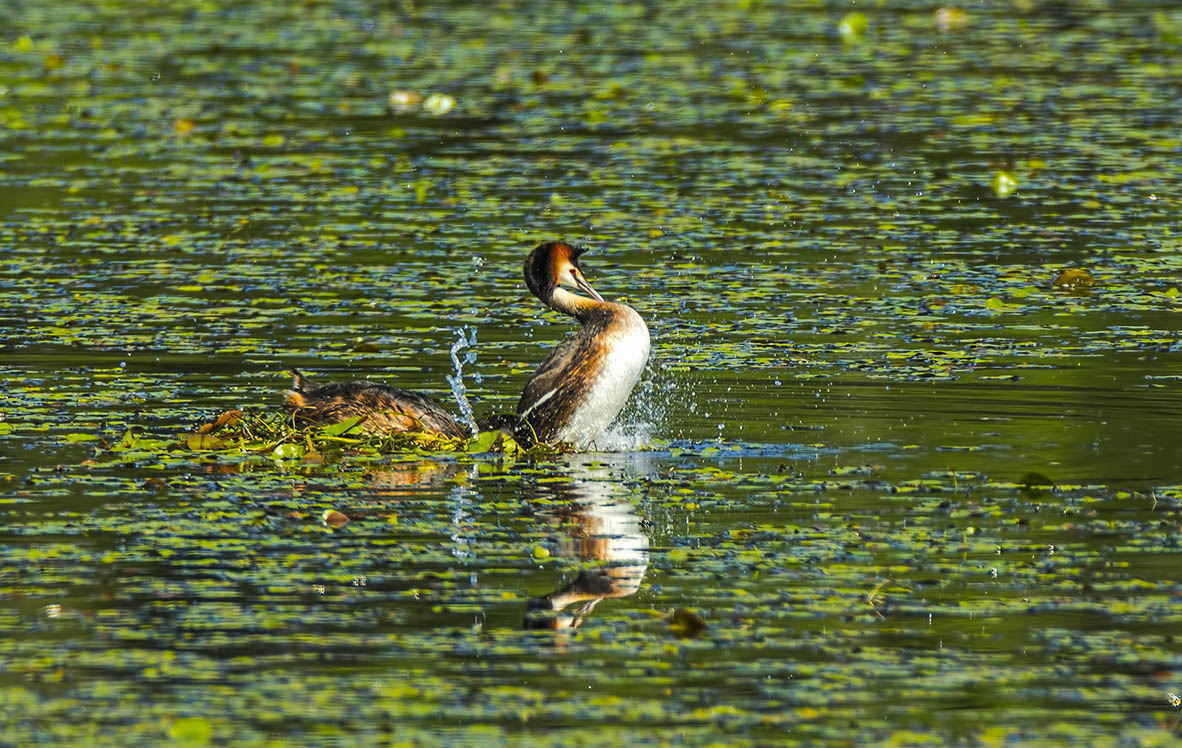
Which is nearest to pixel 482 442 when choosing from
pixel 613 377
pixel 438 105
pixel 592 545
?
pixel 613 377

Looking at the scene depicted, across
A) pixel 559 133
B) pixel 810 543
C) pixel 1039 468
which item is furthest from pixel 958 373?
pixel 559 133

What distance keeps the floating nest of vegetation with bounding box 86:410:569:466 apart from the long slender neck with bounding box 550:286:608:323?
0.97 m

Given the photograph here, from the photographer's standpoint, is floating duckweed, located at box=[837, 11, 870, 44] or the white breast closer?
the white breast

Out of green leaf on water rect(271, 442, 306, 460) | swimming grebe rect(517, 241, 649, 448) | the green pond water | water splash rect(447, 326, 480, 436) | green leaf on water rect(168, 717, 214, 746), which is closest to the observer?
green leaf on water rect(168, 717, 214, 746)

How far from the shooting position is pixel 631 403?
1273 centimetres

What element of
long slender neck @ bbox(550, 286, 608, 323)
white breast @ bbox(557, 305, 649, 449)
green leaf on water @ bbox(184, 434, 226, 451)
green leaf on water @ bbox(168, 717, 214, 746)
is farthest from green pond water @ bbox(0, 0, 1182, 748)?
long slender neck @ bbox(550, 286, 608, 323)

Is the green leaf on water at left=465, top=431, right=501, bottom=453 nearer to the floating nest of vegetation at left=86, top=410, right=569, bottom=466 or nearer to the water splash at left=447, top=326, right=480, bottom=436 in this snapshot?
the floating nest of vegetation at left=86, top=410, right=569, bottom=466

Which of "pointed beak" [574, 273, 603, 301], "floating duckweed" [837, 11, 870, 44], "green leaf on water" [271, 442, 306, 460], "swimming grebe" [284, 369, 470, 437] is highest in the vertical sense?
"floating duckweed" [837, 11, 870, 44]

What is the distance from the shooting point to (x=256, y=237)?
57.9ft

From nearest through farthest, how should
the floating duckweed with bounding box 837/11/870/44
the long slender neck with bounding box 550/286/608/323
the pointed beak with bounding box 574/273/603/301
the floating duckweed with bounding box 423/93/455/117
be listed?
1. the long slender neck with bounding box 550/286/608/323
2. the pointed beak with bounding box 574/273/603/301
3. the floating duckweed with bounding box 423/93/455/117
4. the floating duckweed with bounding box 837/11/870/44

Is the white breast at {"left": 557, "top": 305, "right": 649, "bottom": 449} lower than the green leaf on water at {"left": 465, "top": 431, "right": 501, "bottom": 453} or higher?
higher

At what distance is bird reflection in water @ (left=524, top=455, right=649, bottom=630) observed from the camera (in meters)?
8.37

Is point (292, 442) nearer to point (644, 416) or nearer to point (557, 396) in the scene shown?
point (557, 396)

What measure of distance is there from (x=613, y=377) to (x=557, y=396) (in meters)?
0.32
